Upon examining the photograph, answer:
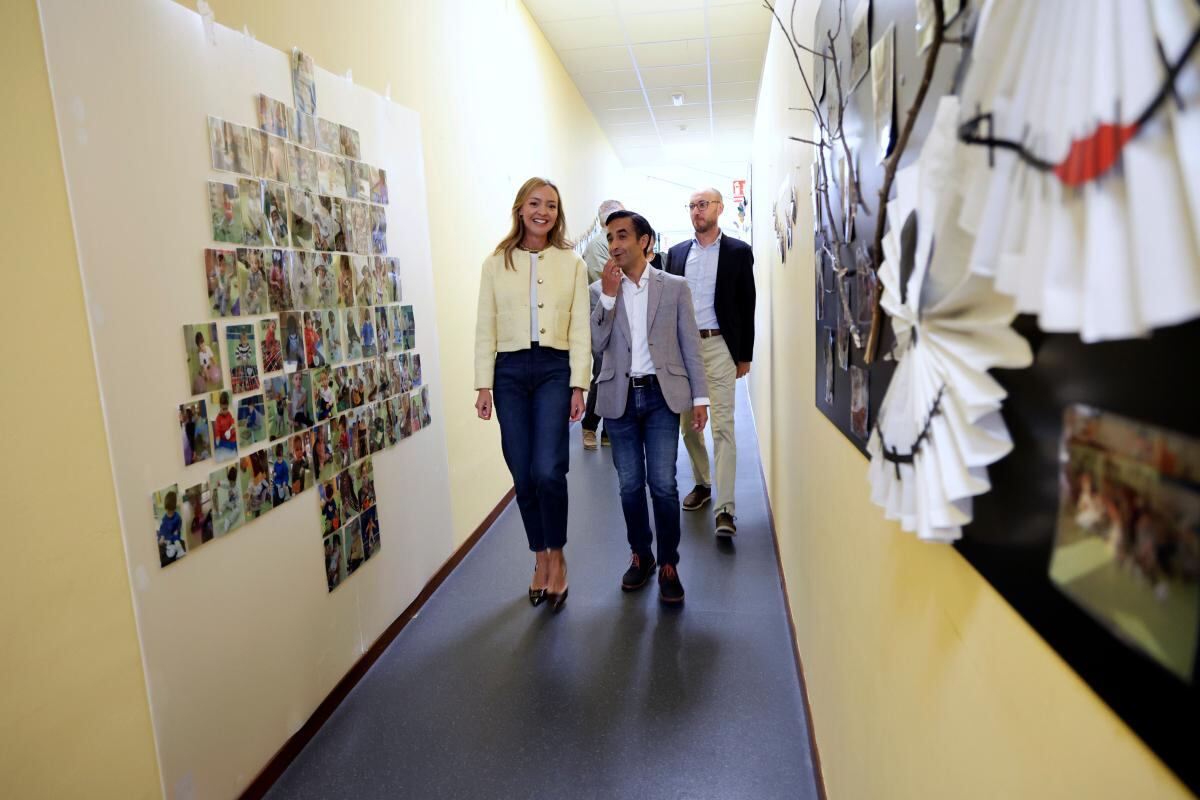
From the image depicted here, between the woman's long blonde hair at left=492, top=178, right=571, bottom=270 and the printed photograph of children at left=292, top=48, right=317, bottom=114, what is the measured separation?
71 cm

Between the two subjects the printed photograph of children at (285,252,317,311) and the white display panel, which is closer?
the white display panel

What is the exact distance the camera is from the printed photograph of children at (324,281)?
204cm

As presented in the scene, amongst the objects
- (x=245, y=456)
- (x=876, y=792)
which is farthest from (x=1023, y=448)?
(x=245, y=456)

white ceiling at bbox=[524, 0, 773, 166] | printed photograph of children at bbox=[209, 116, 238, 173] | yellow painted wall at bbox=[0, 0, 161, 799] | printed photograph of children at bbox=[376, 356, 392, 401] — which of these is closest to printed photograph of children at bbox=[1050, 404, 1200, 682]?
yellow painted wall at bbox=[0, 0, 161, 799]

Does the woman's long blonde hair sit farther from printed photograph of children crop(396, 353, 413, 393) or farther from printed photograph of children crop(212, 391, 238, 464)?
printed photograph of children crop(212, 391, 238, 464)

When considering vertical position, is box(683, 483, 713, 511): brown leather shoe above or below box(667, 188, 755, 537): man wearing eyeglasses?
below

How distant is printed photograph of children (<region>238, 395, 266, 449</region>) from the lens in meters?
1.71

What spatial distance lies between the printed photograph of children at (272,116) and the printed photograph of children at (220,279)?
14.8 inches

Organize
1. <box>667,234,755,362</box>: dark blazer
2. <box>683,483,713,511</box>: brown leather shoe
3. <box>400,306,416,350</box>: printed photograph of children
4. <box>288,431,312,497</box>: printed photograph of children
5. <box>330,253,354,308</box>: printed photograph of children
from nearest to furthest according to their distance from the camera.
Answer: <box>288,431,312,497</box>: printed photograph of children < <box>330,253,354,308</box>: printed photograph of children < <box>400,306,416,350</box>: printed photograph of children < <box>667,234,755,362</box>: dark blazer < <box>683,483,713,511</box>: brown leather shoe

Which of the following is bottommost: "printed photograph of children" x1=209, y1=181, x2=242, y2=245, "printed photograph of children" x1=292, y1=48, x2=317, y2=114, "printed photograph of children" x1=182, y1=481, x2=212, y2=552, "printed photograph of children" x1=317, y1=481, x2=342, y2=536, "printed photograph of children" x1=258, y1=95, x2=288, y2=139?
"printed photograph of children" x1=317, y1=481, x2=342, y2=536

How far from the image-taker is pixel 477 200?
365cm

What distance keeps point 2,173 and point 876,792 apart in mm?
1673

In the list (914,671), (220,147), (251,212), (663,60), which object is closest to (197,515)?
(251,212)

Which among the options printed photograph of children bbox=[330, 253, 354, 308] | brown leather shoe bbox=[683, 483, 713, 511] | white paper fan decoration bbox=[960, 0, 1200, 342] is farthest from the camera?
brown leather shoe bbox=[683, 483, 713, 511]
